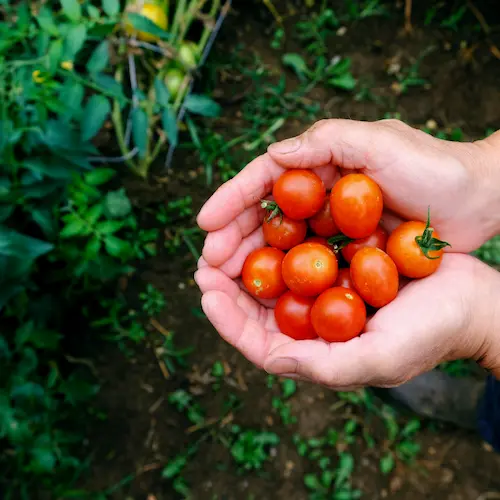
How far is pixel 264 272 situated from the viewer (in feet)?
6.62

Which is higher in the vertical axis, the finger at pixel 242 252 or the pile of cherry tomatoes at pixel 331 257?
the pile of cherry tomatoes at pixel 331 257

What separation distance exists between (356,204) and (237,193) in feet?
1.55

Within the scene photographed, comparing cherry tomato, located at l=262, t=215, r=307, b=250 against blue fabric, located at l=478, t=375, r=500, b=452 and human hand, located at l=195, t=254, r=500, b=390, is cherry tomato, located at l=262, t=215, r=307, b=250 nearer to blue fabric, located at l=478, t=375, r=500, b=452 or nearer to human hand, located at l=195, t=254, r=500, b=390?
human hand, located at l=195, t=254, r=500, b=390

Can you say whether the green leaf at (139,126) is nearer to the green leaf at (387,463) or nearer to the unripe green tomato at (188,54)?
the unripe green tomato at (188,54)

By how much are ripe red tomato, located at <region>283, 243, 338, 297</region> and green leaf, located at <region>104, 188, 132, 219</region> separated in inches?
47.3

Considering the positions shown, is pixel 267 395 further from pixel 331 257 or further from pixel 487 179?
pixel 487 179

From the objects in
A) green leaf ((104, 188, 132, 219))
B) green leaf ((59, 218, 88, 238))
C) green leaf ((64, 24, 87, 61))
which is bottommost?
green leaf ((104, 188, 132, 219))

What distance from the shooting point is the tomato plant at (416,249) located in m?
1.85

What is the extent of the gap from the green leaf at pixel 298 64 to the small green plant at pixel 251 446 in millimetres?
2130

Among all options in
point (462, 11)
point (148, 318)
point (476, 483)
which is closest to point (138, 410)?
point (148, 318)

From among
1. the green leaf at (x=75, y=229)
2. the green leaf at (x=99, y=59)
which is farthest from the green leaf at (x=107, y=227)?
the green leaf at (x=99, y=59)

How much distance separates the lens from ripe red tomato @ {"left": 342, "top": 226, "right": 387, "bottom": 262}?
2012 millimetres

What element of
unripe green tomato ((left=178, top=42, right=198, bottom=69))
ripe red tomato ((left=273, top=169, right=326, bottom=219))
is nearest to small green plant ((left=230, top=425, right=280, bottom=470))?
ripe red tomato ((left=273, top=169, right=326, bottom=219))

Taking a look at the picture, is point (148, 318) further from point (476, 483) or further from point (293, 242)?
point (476, 483)
